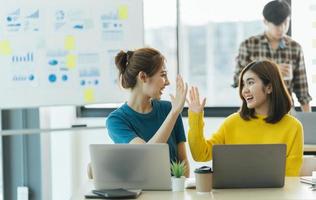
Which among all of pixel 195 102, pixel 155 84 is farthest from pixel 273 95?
pixel 155 84

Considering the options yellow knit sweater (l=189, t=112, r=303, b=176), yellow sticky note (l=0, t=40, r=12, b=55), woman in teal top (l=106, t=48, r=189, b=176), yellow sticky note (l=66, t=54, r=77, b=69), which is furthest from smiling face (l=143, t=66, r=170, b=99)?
yellow sticky note (l=0, t=40, r=12, b=55)

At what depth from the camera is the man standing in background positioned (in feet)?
14.5

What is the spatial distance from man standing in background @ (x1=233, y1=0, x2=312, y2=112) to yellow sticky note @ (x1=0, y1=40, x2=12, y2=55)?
5.51 ft

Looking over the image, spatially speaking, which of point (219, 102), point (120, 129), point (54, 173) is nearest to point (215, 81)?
point (219, 102)

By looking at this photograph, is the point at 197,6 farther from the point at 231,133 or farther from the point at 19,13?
the point at 231,133

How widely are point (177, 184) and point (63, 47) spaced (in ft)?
5.89

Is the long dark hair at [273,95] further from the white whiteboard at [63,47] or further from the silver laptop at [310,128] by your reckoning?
the white whiteboard at [63,47]

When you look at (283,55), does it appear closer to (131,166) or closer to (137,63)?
(137,63)

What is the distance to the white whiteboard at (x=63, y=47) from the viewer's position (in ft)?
12.5

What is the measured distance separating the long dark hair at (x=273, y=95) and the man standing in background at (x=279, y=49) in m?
1.40

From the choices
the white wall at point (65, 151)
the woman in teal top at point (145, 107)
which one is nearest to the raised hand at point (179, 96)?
the woman in teal top at point (145, 107)

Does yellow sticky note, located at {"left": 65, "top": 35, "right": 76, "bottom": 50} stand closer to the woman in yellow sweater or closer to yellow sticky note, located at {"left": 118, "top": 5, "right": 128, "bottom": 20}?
yellow sticky note, located at {"left": 118, "top": 5, "right": 128, "bottom": 20}

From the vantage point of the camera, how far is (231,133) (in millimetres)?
3043

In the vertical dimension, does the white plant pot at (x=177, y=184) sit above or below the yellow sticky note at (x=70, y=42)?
below
